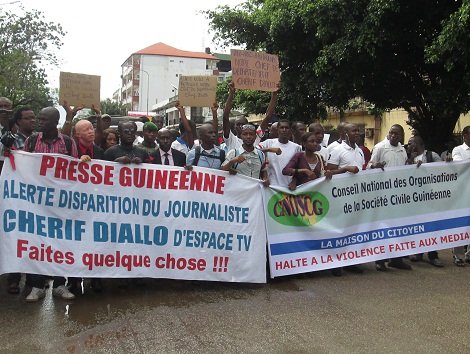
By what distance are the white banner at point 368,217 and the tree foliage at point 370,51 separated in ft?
14.8

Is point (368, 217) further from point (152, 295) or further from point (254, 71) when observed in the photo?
point (152, 295)

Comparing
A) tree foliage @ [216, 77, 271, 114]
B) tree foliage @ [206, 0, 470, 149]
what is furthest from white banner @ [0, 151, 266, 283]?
tree foliage @ [216, 77, 271, 114]

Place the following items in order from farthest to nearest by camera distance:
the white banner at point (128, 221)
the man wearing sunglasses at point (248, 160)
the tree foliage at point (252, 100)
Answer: the tree foliage at point (252, 100)
the man wearing sunglasses at point (248, 160)
the white banner at point (128, 221)

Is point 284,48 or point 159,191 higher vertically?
point 284,48

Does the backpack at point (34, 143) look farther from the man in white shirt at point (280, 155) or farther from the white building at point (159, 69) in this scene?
the white building at point (159, 69)

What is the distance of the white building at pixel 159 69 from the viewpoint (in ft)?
279

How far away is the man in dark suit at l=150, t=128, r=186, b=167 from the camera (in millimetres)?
5578

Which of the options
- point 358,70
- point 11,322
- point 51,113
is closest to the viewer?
point 11,322

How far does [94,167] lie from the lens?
4.96 metres

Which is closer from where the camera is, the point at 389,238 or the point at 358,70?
the point at 389,238

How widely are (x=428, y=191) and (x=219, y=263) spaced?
10.1 ft

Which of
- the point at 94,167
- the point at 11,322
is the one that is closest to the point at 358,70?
the point at 94,167

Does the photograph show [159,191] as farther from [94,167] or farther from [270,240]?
[270,240]

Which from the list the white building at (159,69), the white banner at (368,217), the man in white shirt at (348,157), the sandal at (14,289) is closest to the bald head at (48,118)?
the sandal at (14,289)
